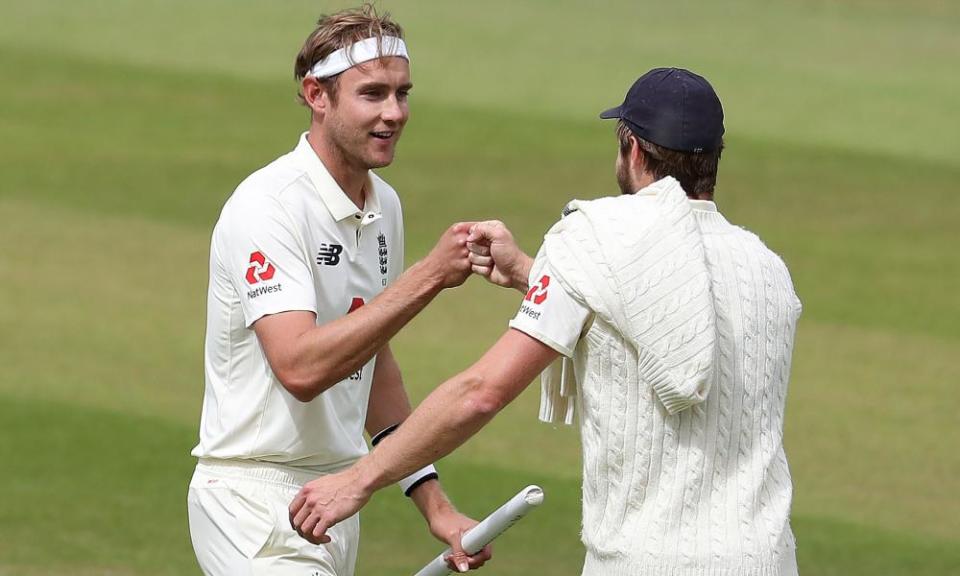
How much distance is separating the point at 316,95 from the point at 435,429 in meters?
1.29

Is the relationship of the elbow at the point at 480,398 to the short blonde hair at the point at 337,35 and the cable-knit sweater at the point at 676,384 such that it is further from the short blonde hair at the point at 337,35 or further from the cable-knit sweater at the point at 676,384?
the short blonde hair at the point at 337,35

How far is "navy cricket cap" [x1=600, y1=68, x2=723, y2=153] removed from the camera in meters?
3.94

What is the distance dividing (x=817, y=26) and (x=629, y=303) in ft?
70.4

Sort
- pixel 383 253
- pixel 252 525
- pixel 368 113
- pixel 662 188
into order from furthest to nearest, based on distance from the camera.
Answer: pixel 383 253 < pixel 368 113 < pixel 252 525 < pixel 662 188

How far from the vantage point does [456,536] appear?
4.88 metres

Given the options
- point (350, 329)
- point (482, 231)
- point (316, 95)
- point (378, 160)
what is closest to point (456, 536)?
point (350, 329)

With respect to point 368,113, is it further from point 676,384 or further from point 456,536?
point 676,384

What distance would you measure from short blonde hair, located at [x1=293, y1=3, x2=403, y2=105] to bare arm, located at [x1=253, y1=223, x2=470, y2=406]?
0.70 metres

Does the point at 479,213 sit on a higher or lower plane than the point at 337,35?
higher

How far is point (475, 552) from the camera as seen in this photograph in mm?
4672

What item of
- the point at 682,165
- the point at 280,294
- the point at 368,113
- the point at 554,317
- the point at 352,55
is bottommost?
the point at 554,317

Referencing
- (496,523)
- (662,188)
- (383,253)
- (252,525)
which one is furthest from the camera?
(383,253)

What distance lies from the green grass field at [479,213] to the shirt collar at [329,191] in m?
3.30

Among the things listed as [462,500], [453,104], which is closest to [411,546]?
[462,500]
